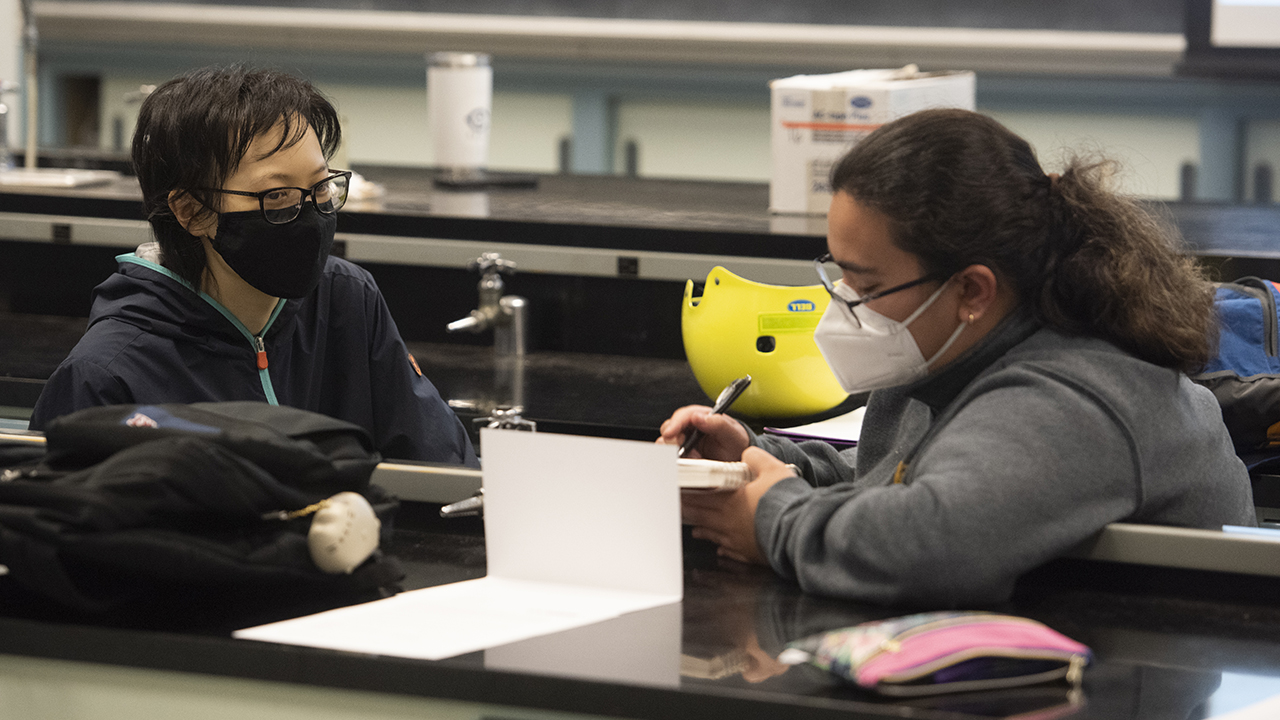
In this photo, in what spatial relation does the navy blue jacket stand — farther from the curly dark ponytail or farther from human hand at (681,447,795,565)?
the curly dark ponytail

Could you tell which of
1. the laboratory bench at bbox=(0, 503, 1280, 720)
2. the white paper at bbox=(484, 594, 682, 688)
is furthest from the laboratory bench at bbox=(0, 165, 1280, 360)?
the white paper at bbox=(484, 594, 682, 688)

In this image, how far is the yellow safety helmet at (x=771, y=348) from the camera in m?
1.99

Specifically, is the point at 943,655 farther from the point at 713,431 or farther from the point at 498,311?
the point at 498,311

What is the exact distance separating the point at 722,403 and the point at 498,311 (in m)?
0.87

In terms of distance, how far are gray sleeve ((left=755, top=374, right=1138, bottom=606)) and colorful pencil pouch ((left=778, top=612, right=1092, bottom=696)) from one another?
0.12m

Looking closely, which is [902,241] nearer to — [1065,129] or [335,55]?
[1065,129]

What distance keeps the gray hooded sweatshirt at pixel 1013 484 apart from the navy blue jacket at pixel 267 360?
0.77 meters

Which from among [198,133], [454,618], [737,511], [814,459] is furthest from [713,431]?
[198,133]

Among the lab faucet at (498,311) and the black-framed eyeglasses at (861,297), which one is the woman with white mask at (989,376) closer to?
the black-framed eyeglasses at (861,297)

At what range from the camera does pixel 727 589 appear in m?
1.23

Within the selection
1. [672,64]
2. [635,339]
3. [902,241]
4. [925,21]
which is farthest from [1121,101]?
[902,241]

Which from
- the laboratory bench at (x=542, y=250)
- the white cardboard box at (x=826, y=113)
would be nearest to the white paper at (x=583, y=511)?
the laboratory bench at (x=542, y=250)

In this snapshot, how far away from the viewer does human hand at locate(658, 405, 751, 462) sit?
1.55m

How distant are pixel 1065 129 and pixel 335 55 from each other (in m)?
2.71
